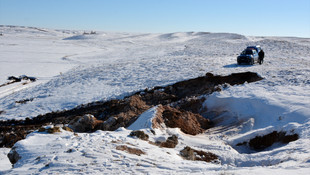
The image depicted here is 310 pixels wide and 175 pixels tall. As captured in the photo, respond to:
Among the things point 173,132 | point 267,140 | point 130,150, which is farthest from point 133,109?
point 267,140

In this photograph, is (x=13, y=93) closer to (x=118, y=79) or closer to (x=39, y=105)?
(x=39, y=105)

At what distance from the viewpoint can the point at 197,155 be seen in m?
7.51

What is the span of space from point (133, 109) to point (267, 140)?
5.76 metres

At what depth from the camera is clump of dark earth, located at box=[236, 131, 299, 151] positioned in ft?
27.1

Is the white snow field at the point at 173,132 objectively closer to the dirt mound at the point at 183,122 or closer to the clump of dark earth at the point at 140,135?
the clump of dark earth at the point at 140,135

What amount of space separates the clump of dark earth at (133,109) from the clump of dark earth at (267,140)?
1.88m

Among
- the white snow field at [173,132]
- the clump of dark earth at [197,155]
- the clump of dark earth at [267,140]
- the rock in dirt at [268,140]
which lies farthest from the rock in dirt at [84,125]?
the rock in dirt at [268,140]

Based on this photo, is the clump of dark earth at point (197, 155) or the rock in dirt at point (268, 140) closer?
the clump of dark earth at point (197, 155)

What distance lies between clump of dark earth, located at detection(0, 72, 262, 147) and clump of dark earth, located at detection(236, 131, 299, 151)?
1.88 meters

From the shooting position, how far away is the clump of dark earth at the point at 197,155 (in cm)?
720

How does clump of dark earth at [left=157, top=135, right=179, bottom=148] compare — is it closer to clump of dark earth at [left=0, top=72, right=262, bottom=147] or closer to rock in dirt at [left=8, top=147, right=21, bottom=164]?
clump of dark earth at [left=0, top=72, right=262, bottom=147]

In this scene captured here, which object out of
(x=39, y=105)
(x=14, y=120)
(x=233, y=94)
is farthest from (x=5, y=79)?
(x=233, y=94)

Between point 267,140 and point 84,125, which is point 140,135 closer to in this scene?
point 84,125

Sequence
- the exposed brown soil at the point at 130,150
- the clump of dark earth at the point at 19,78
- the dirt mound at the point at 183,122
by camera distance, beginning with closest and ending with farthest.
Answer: the exposed brown soil at the point at 130,150, the dirt mound at the point at 183,122, the clump of dark earth at the point at 19,78
